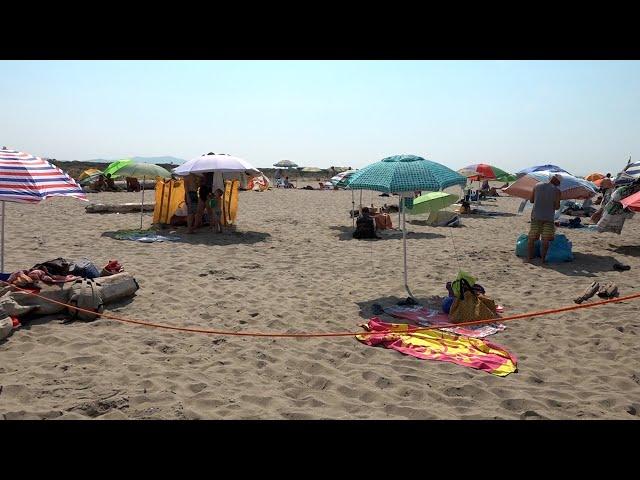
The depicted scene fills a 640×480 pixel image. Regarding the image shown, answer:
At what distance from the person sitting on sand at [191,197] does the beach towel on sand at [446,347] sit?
7146mm

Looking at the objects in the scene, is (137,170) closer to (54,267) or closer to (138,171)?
(138,171)

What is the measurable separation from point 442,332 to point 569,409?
1.70 metres

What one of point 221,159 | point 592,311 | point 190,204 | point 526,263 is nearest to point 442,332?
point 592,311

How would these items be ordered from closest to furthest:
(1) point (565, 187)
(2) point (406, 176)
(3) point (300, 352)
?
(3) point (300, 352)
(2) point (406, 176)
(1) point (565, 187)

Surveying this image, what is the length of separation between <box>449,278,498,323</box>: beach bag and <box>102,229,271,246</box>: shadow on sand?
573cm

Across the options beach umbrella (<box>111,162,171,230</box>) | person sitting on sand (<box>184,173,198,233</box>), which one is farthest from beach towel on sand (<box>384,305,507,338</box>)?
beach umbrella (<box>111,162,171,230</box>)

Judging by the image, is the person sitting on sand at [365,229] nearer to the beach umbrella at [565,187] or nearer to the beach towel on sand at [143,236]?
the beach umbrella at [565,187]

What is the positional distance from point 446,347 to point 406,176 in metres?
2.36

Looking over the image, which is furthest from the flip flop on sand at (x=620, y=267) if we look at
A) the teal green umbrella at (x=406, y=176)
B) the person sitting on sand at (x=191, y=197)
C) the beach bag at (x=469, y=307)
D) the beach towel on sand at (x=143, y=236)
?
the person sitting on sand at (x=191, y=197)

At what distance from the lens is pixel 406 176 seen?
605 cm

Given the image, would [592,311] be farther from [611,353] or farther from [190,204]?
[190,204]

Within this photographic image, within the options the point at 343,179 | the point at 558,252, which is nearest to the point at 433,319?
the point at 558,252

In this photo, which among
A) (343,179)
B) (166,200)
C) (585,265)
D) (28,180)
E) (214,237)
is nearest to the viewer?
(28,180)

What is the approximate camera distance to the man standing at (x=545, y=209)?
8211 millimetres
